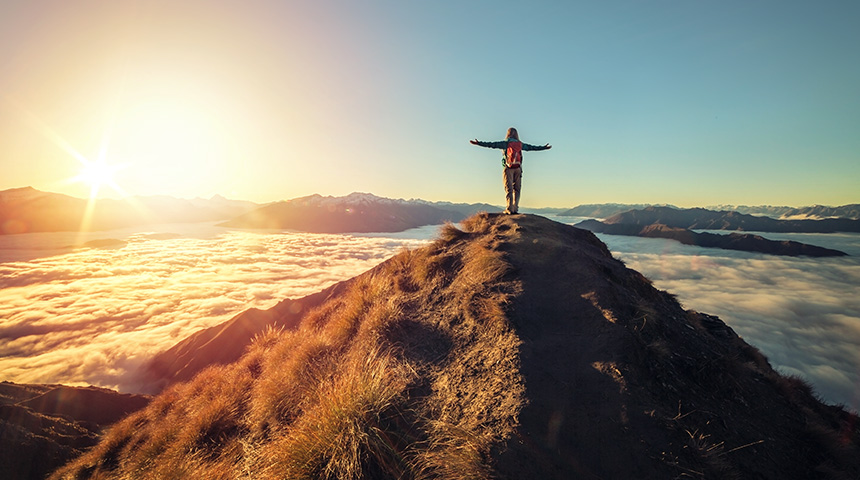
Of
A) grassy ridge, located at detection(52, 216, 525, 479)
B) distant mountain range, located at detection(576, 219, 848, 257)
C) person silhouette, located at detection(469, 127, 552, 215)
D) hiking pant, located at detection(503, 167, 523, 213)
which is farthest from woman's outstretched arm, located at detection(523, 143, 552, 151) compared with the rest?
distant mountain range, located at detection(576, 219, 848, 257)

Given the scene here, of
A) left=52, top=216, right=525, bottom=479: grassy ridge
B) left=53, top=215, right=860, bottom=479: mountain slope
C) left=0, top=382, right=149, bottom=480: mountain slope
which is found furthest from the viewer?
left=0, top=382, right=149, bottom=480: mountain slope

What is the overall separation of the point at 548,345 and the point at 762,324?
392 feet

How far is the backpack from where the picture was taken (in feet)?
35.0

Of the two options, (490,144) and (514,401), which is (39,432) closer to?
(514,401)

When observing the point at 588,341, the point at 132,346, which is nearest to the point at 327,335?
the point at 588,341

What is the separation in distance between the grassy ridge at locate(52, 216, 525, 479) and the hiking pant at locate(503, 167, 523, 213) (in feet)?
7.24

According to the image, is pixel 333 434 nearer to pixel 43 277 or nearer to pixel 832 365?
pixel 832 365

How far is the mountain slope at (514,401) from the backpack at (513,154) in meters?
3.81

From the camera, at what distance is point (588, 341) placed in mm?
5188

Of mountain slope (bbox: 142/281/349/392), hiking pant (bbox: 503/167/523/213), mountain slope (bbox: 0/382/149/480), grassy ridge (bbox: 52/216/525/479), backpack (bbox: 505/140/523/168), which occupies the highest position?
backpack (bbox: 505/140/523/168)

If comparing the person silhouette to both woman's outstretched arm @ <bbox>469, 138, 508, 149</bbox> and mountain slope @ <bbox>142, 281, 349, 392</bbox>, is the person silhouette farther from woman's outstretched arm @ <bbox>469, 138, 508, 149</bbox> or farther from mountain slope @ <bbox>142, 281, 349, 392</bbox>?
mountain slope @ <bbox>142, 281, 349, 392</bbox>

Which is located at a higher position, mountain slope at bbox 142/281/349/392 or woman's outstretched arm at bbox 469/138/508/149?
woman's outstretched arm at bbox 469/138/508/149

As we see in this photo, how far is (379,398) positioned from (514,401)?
1.93m

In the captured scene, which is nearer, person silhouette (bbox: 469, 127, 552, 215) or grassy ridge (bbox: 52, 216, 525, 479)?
grassy ridge (bbox: 52, 216, 525, 479)
